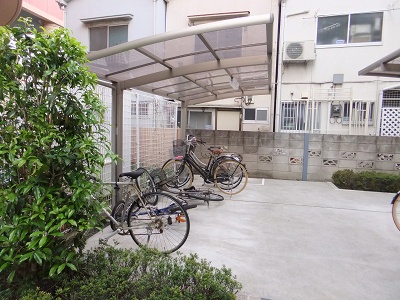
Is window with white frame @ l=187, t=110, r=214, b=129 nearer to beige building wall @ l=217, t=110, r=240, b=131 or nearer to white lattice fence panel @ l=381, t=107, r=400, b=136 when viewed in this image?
beige building wall @ l=217, t=110, r=240, b=131

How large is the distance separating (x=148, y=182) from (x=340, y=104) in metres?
6.55

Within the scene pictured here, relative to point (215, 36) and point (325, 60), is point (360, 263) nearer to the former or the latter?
point (215, 36)

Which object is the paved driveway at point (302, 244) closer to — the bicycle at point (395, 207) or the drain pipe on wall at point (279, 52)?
the bicycle at point (395, 207)

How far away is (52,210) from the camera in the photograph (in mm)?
1844

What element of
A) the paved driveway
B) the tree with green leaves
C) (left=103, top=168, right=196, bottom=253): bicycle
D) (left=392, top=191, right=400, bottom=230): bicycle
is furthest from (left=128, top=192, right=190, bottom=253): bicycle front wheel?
(left=392, top=191, right=400, bottom=230): bicycle

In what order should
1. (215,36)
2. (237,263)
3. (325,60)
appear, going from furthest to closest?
(325,60)
(215,36)
(237,263)

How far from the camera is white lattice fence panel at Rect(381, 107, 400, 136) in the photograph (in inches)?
270

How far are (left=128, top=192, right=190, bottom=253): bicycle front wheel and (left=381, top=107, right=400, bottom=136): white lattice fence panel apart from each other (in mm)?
6459

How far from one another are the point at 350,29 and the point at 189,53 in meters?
7.52

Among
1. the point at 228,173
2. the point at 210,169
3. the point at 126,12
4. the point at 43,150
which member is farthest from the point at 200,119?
the point at 43,150

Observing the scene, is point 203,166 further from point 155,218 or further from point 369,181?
point 369,181

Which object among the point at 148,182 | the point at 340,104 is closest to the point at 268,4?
the point at 340,104

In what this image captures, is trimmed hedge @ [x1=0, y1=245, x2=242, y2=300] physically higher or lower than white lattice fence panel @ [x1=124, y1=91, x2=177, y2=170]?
lower

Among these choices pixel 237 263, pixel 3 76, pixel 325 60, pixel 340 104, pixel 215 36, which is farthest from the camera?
pixel 325 60
